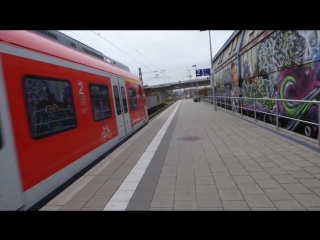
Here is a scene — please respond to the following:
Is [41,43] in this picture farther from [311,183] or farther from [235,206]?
[311,183]

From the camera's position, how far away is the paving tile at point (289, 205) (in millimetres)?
2574

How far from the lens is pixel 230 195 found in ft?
9.92

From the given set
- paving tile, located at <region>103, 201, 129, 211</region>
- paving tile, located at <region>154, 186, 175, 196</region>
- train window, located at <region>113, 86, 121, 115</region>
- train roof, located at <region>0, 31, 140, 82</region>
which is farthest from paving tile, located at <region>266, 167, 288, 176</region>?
train window, located at <region>113, 86, 121, 115</region>

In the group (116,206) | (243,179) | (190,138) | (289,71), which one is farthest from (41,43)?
(289,71)

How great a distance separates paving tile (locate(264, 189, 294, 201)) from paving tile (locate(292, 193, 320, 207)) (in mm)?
97

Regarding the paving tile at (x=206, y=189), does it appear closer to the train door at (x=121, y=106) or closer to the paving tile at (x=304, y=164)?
the paving tile at (x=304, y=164)

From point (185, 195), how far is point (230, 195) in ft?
2.19

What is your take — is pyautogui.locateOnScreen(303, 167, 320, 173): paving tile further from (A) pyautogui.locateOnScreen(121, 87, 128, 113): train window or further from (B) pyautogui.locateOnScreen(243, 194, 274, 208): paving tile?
(A) pyautogui.locateOnScreen(121, 87, 128, 113): train window

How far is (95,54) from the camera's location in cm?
665

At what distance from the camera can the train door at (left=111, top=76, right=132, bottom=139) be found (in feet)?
23.3
